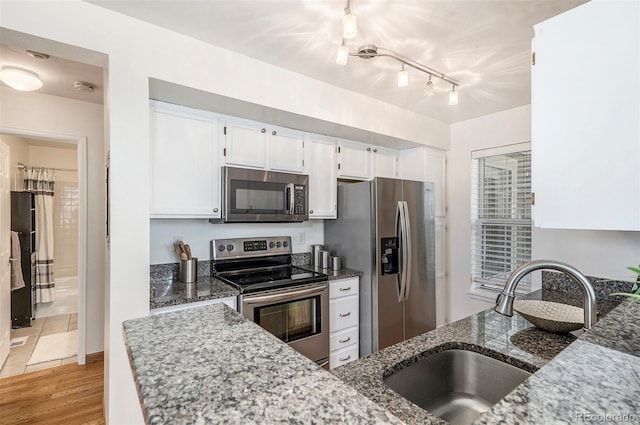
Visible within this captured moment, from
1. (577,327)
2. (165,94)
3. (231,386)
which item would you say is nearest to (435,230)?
(577,327)

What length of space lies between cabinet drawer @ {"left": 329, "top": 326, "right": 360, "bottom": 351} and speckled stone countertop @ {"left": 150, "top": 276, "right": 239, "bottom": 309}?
1035 millimetres

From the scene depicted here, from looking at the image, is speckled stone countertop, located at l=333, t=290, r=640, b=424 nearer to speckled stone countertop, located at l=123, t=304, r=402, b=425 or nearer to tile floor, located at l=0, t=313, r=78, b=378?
speckled stone countertop, located at l=123, t=304, r=402, b=425

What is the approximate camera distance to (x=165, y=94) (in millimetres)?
2049

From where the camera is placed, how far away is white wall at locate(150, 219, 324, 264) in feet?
8.23

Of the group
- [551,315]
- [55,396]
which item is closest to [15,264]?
[55,396]

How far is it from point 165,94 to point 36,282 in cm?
397

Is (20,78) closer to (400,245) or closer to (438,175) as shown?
(400,245)

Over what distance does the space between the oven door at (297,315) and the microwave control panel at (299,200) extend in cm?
66

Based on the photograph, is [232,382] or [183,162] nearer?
[232,382]

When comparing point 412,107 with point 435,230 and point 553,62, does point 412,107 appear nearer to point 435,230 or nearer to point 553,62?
point 435,230

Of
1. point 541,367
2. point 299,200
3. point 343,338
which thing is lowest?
point 343,338

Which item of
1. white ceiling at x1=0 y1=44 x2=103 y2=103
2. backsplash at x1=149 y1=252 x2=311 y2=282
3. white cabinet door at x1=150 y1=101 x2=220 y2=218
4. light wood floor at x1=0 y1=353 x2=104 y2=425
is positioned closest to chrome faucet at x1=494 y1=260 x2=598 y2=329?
white cabinet door at x1=150 y1=101 x2=220 y2=218

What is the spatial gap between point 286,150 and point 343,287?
1308mm

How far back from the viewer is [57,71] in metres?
2.32
